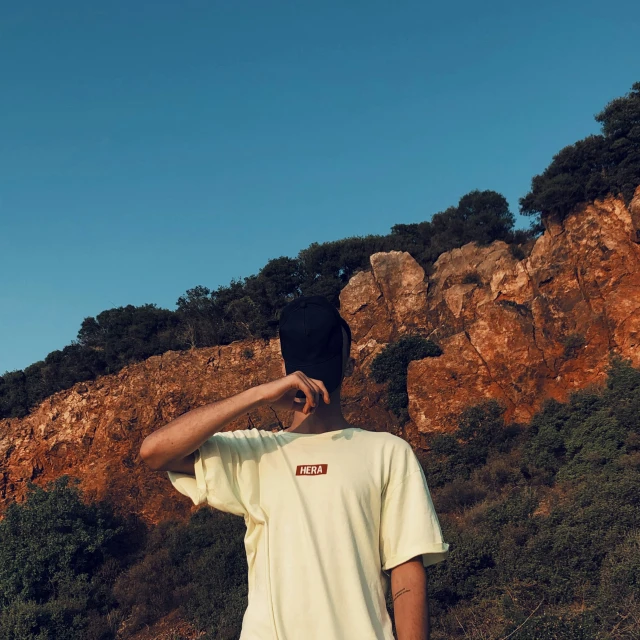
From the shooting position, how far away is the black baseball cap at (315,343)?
185 cm

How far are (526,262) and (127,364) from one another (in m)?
14.7

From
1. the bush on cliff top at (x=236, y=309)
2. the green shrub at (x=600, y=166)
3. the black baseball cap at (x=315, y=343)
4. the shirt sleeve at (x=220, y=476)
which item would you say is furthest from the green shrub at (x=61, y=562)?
the green shrub at (x=600, y=166)

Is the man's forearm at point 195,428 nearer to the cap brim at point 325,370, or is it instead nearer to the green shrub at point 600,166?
the cap brim at point 325,370

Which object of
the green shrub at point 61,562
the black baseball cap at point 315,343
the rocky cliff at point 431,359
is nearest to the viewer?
the black baseball cap at point 315,343

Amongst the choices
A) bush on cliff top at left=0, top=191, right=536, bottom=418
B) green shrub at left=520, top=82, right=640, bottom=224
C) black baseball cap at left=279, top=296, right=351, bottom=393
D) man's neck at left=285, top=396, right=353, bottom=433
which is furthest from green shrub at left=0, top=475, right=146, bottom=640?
green shrub at left=520, top=82, right=640, bottom=224

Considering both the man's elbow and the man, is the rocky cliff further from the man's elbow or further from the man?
the man's elbow

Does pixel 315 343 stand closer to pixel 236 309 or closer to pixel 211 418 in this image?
pixel 211 418

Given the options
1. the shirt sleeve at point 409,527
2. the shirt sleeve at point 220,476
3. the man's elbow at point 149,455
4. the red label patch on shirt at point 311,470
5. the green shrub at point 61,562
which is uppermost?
the man's elbow at point 149,455

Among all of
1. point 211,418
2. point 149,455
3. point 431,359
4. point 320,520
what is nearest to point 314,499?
point 320,520

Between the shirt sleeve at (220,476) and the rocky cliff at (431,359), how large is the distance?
16.7 m

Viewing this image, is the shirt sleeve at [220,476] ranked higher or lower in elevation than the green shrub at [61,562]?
higher

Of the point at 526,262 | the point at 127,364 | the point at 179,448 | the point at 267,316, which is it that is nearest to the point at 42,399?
the point at 127,364

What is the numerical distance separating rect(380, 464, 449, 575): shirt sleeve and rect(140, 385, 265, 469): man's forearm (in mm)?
463

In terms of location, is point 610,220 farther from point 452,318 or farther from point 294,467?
point 294,467
